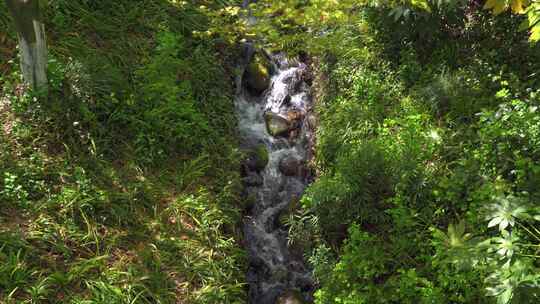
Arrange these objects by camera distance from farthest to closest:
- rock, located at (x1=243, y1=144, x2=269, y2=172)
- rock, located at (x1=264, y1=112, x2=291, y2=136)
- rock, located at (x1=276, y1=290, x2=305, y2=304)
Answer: rock, located at (x1=264, y1=112, x2=291, y2=136), rock, located at (x1=243, y1=144, x2=269, y2=172), rock, located at (x1=276, y1=290, x2=305, y2=304)

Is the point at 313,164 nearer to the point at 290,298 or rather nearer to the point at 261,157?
the point at 261,157

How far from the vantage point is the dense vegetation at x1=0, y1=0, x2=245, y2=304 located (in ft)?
14.9

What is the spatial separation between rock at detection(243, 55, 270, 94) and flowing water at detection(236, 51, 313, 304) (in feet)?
0.41

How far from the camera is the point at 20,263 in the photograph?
424 centimetres

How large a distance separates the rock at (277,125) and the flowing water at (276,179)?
81mm

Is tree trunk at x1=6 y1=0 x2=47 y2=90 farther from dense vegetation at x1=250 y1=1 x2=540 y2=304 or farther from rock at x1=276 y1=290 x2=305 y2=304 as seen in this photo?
rock at x1=276 y1=290 x2=305 y2=304

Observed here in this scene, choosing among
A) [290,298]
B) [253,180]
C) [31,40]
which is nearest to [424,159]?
[290,298]

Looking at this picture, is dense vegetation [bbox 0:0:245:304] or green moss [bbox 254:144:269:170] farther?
green moss [bbox 254:144:269:170]

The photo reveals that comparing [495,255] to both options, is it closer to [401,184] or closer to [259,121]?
[401,184]

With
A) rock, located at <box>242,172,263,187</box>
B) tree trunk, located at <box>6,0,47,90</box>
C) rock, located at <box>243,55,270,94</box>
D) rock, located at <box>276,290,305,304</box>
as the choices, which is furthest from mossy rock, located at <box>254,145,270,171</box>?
tree trunk, located at <box>6,0,47,90</box>

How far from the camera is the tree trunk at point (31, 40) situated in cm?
499

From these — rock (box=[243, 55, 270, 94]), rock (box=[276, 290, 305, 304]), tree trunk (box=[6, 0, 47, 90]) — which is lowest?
rock (box=[276, 290, 305, 304])

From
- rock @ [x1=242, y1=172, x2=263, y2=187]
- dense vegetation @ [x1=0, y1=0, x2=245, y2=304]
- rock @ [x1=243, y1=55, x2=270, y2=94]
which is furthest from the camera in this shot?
rock @ [x1=243, y1=55, x2=270, y2=94]

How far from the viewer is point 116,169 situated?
5.65 m
